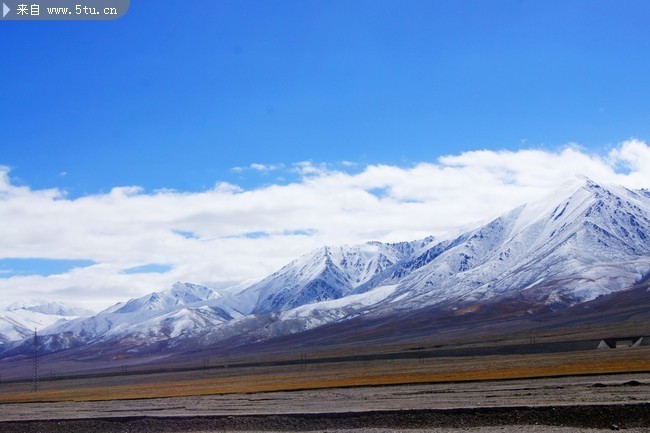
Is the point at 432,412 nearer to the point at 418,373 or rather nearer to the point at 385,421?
the point at 385,421

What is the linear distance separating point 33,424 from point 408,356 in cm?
9071

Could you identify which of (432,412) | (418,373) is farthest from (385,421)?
(418,373)

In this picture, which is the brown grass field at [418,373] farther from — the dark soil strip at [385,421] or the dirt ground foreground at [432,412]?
the dark soil strip at [385,421]

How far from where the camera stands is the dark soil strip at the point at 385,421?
29047 mm

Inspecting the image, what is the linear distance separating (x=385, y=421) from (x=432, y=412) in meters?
2.20


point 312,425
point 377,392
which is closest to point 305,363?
point 377,392

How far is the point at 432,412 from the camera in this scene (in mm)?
33438

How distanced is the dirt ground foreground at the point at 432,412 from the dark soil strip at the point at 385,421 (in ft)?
0.12

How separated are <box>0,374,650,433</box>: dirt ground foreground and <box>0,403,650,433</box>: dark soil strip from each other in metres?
0.04

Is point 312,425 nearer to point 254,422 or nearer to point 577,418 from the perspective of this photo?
point 254,422

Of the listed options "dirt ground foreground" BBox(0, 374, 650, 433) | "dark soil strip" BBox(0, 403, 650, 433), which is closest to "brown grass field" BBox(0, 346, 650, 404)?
"dirt ground foreground" BBox(0, 374, 650, 433)

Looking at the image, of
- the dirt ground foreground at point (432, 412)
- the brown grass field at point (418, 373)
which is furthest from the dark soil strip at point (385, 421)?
the brown grass field at point (418, 373)

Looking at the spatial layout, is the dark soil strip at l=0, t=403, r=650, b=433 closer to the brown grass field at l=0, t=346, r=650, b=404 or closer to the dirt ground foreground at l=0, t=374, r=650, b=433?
the dirt ground foreground at l=0, t=374, r=650, b=433

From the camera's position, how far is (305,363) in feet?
452
